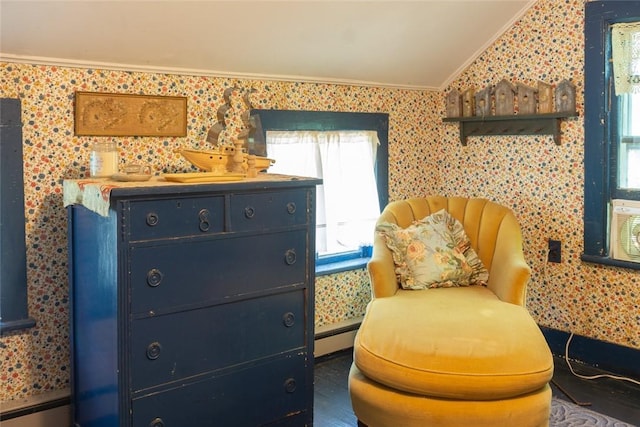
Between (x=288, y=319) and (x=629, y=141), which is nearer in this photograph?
(x=288, y=319)

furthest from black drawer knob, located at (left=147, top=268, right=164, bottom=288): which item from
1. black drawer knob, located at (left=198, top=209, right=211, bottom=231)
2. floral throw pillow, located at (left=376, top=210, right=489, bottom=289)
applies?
floral throw pillow, located at (left=376, top=210, right=489, bottom=289)

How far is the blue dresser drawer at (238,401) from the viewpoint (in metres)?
2.37

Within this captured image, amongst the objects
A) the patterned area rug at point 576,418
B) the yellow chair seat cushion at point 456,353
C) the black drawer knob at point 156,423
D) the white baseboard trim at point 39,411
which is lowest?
the patterned area rug at point 576,418

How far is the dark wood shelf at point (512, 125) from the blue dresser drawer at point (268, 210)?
1.91 metres

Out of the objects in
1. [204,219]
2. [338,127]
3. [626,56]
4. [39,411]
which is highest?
[626,56]

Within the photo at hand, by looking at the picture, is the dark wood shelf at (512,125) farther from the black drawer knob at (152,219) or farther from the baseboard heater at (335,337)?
the black drawer knob at (152,219)

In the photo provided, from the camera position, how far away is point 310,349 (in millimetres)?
2801

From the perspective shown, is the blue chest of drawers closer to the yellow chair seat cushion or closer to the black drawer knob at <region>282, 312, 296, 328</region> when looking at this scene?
the black drawer knob at <region>282, 312, 296, 328</region>

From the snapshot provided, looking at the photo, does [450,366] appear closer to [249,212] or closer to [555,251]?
[249,212]

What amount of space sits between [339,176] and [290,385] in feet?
5.54

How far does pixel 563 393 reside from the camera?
340 cm

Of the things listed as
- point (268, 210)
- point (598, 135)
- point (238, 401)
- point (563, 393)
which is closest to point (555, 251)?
point (598, 135)

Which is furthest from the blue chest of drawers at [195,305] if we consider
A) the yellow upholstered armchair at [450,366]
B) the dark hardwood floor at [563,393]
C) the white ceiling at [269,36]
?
the white ceiling at [269,36]

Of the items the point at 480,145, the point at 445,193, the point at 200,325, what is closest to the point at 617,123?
the point at 480,145
